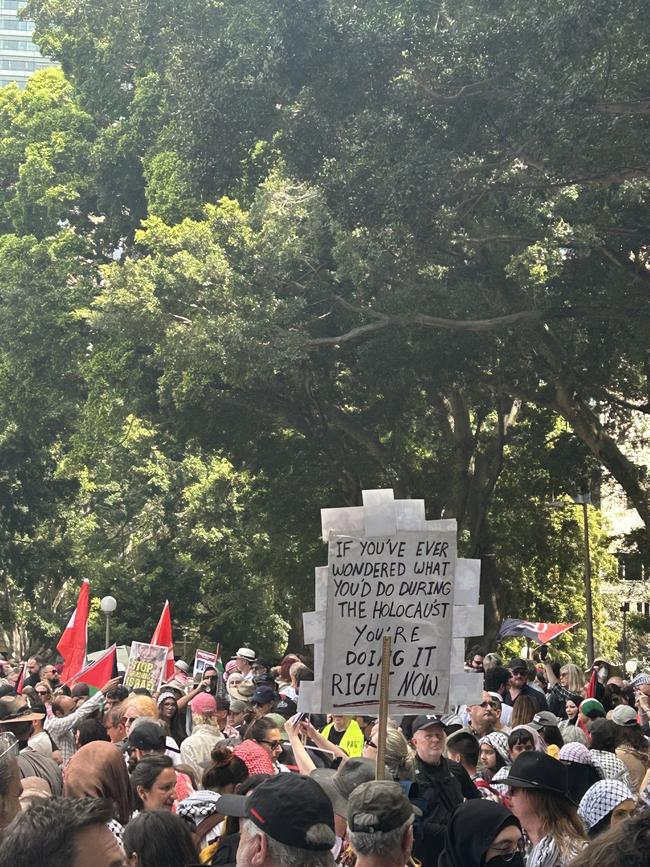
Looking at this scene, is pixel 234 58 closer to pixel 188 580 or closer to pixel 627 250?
pixel 627 250

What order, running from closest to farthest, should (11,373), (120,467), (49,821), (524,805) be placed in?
1. (49,821)
2. (524,805)
3. (11,373)
4. (120,467)

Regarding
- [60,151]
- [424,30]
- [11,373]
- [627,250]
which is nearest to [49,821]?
[424,30]

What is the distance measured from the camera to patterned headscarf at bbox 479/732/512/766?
365 inches

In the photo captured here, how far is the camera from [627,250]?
23.5 meters

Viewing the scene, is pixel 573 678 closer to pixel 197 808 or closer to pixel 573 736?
pixel 573 736

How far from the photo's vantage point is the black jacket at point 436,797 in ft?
22.7

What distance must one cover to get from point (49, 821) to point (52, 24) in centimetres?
3818

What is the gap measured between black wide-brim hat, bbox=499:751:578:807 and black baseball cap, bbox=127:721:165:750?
2689mm

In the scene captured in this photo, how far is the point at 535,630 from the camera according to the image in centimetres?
2764

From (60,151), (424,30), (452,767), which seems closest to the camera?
(452,767)

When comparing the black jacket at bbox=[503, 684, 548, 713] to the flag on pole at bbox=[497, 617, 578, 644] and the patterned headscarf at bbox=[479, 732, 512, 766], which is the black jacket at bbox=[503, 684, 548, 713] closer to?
the patterned headscarf at bbox=[479, 732, 512, 766]

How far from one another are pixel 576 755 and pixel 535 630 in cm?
1923

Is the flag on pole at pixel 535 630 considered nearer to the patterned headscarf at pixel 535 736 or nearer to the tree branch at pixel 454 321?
the tree branch at pixel 454 321

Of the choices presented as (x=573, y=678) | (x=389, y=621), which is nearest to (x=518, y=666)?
(x=573, y=678)
